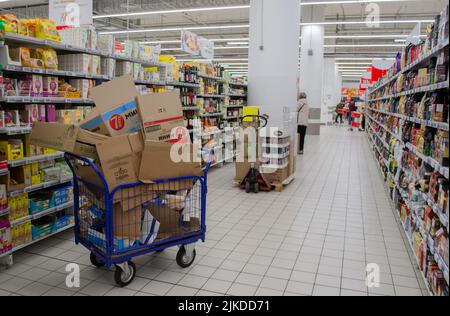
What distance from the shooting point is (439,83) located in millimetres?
2971

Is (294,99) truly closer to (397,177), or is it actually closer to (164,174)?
(397,177)

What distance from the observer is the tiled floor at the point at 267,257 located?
10.3ft

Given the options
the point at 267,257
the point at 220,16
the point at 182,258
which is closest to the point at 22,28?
the point at 182,258

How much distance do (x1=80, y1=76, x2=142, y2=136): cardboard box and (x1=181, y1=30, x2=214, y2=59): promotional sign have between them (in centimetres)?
656

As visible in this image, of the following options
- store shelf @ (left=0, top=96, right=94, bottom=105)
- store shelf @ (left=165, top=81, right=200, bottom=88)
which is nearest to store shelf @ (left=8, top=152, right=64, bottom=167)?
store shelf @ (left=0, top=96, right=94, bottom=105)

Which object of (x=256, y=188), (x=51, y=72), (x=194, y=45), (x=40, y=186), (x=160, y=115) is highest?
(x=194, y=45)

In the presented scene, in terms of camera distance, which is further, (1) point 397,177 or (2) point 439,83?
(1) point 397,177

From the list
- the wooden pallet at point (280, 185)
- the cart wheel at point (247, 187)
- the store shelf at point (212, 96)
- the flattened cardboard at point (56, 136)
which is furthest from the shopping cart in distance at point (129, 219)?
the store shelf at point (212, 96)

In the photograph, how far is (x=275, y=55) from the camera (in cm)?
744

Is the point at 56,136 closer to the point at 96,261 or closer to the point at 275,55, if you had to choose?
the point at 96,261

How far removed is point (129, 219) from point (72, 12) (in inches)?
232

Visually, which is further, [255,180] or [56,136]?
[255,180]
